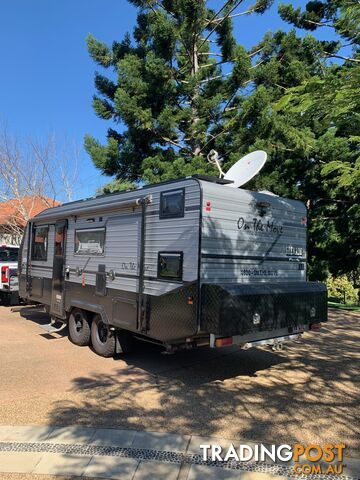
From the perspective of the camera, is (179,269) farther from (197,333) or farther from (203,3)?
(203,3)

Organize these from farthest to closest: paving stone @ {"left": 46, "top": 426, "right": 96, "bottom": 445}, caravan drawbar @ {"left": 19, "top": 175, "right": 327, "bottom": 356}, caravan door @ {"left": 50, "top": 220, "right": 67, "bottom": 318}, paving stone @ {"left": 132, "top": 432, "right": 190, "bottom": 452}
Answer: caravan door @ {"left": 50, "top": 220, "right": 67, "bottom": 318}
caravan drawbar @ {"left": 19, "top": 175, "right": 327, "bottom": 356}
paving stone @ {"left": 46, "top": 426, "right": 96, "bottom": 445}
paving stone @ {"left": 132, "top": 432, "right": 190, "bottom": 452}

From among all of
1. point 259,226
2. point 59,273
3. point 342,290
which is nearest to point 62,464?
point 259,226

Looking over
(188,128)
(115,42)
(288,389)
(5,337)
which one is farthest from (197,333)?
(115,42)

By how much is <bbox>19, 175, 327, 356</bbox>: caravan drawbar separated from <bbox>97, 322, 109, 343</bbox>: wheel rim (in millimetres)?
17

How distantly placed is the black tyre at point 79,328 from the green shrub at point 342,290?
1038 centimetres

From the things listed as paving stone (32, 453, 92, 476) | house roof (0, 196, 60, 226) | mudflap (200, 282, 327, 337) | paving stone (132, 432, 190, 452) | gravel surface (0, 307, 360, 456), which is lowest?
paving stone (32, 453, 92, 476)

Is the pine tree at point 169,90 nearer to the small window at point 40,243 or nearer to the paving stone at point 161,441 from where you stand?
the small window at point 40,243

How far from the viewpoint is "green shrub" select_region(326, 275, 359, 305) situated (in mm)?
15398

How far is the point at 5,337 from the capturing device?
28.8 ft

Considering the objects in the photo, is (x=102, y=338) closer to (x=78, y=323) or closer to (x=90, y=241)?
(x=78, y=323)

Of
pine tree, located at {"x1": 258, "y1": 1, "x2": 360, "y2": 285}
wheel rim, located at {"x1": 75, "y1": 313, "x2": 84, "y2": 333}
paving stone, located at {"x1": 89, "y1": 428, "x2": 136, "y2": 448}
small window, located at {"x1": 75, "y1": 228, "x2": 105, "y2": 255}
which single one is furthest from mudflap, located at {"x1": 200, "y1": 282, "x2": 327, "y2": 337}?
pine tree, located at {"x1": 258, "y1": 1, "x2": 360, "y2": 285}

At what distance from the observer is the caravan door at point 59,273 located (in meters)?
8.48

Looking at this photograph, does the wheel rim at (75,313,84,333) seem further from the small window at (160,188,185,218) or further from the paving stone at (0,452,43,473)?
the paving stone at (0,452,43,473)

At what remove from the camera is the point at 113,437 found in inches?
166
